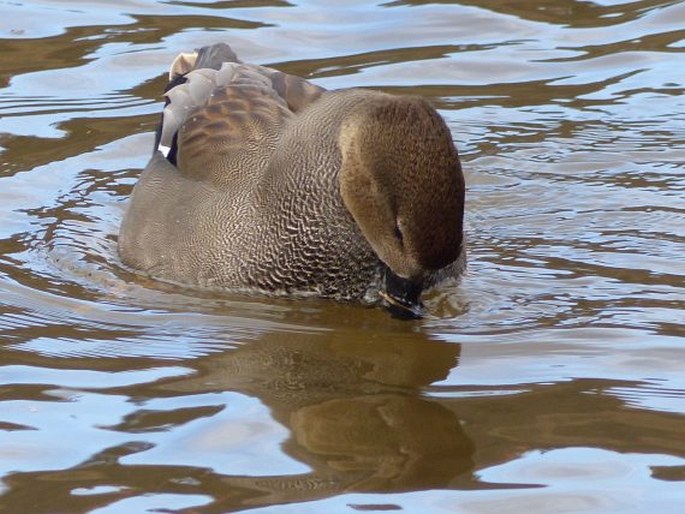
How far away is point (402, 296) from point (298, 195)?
79cm

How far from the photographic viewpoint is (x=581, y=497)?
6.11 metres

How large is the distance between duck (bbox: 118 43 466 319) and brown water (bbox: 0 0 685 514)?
19 cm

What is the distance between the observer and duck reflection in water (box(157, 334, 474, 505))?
6250 millimetres

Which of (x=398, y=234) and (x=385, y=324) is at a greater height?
(x=398, y=234)

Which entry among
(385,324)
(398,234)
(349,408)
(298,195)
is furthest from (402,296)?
(349,408)

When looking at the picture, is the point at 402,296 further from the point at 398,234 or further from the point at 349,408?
the point at 349,408

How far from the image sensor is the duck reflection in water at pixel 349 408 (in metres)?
6.25

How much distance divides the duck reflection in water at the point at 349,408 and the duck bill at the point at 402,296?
201 millimetres

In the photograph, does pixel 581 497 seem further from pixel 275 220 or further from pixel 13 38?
pixel 13 38

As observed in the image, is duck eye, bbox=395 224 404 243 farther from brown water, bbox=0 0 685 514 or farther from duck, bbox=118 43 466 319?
brown water, bbox=0 0 685 514

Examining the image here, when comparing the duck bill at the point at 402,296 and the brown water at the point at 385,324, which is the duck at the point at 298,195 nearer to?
the duck bill at the point at 402,296

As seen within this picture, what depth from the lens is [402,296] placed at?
8141mm

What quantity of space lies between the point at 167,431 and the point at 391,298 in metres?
1.80

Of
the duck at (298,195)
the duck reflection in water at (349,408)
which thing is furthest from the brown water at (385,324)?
the duck at (298,195)
